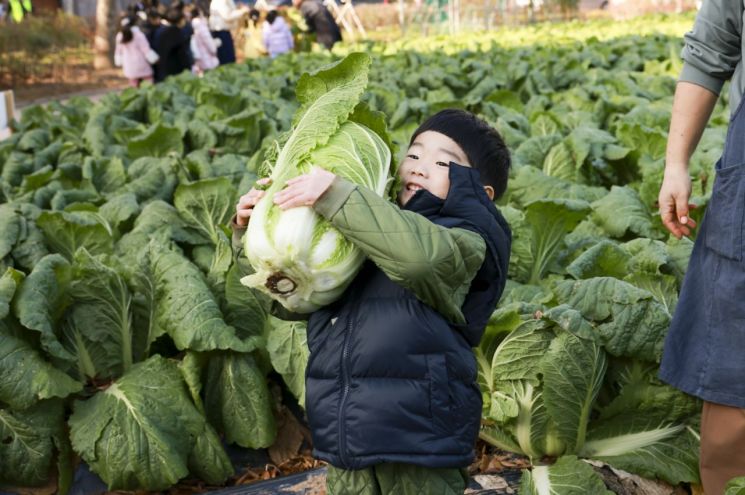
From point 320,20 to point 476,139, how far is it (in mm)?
17956

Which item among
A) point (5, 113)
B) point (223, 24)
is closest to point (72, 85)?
point (223, 24)

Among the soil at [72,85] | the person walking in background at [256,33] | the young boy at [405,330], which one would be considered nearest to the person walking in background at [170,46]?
the person walking in background at [256,33]

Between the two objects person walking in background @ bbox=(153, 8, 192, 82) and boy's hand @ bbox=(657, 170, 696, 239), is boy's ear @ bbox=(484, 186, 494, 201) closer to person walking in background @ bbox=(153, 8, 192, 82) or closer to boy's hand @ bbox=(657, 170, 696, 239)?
boy's hand @ bbox=(657, 170, 696, 239)

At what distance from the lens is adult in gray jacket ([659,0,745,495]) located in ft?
8.77

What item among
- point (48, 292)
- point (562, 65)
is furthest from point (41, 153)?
point (562, 65)

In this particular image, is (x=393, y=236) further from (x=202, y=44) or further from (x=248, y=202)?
(x=202, y=44)

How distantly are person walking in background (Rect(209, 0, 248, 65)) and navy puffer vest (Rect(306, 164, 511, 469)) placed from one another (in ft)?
58.0

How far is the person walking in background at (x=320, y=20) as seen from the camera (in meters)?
20.0

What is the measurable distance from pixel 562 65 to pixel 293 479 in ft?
30.4

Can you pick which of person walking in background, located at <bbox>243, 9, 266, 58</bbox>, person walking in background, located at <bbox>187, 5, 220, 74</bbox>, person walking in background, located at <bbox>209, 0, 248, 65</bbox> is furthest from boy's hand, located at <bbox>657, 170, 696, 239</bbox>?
person walking in background, located at <bbox>243, 9, 266, 58</bbox>

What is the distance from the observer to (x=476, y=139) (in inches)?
105

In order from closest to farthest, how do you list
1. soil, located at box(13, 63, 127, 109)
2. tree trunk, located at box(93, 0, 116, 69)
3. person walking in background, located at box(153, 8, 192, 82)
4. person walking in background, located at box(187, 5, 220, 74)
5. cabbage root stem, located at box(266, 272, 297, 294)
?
cabbage root stem, located at box(266, 272, 297, 294) → person walking in background, located at box(153, 8, 192, 82) → person walking in background, located at box(187, 5, 220, 74) → soil, located at box(13, 63, 127, 109) → tree trunk, located at box(93, 0, 116, 69)

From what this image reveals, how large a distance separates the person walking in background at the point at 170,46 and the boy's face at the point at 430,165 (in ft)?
43.5

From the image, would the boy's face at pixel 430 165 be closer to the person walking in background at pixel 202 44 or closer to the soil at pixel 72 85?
the person walking in background at pixel 202 44
